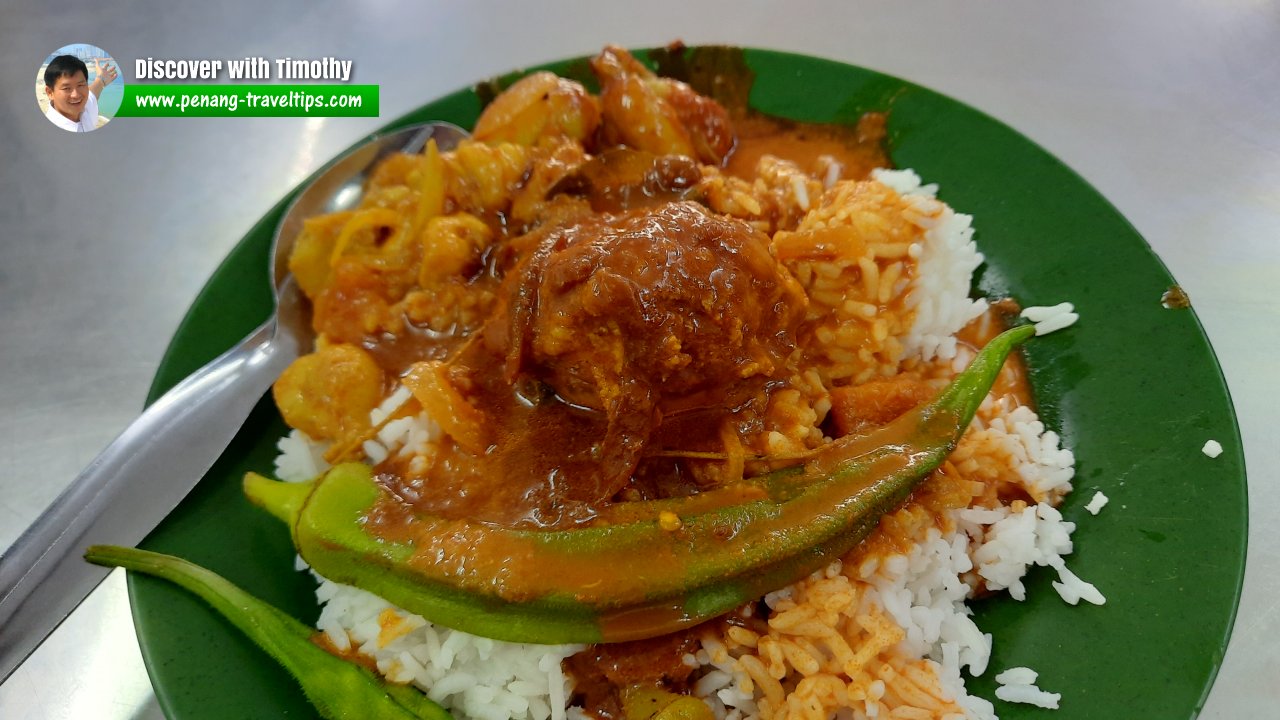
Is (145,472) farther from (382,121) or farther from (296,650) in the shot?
(382,121)

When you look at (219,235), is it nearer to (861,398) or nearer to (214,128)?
(214,128)

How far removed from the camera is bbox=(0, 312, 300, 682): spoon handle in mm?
2283

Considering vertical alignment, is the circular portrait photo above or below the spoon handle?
above

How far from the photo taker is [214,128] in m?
5.11

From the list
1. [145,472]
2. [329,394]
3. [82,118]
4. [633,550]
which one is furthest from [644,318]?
[82,118]

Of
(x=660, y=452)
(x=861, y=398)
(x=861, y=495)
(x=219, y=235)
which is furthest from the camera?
(x=219, y=235)

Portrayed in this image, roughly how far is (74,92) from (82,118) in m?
0.23

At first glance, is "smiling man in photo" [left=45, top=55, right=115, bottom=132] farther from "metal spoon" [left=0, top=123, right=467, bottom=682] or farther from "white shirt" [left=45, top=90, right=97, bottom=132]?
"metal spoon" [left=0, top=123, right=467, bottom=682]

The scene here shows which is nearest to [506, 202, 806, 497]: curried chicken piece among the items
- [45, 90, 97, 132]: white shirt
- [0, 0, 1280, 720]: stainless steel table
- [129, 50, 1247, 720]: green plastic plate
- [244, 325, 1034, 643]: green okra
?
[244, 325, 1034, 643]: green okra

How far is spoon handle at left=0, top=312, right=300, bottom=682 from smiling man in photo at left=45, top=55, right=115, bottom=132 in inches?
130

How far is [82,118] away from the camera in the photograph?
4.99 meters

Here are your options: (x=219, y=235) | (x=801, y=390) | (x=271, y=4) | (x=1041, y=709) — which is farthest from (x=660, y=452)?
(x=271, y=4)

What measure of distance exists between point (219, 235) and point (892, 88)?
3.94 m

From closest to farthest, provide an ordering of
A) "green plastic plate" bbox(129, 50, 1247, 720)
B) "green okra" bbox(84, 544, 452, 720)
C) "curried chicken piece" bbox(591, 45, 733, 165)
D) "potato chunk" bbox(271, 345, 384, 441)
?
"green plastic plate" bbox(129, 50, 1247, 720) < "green okra" bbox(84, 544, 452, 720) < "potato chunk" bbox(271, 345, 384, 441) < "curried chicken piece" bbox(591, 45, 733, 165)
